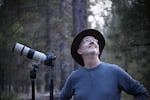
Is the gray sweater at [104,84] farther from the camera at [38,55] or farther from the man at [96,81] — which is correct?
the camera at [38,55]

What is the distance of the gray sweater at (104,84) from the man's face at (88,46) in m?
0.11

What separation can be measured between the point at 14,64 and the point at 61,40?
153 inches

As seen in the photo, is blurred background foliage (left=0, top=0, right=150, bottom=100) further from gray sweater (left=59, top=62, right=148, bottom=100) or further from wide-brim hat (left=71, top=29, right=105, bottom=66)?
gray sweater (left=59, top=62, right=148, bottom=100)

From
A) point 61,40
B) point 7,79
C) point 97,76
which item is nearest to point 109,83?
point 97,76

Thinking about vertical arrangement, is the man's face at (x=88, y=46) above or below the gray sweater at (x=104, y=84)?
above

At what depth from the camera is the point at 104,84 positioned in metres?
2.14

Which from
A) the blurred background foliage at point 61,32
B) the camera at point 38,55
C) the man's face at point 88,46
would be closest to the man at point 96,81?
the man's face at point 88,46

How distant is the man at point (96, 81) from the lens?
2121 millimetres

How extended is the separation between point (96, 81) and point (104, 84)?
0.06 metres

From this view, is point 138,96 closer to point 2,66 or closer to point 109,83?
point 109,83

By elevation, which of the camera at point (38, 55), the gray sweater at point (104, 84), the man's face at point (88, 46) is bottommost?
the gray sweater at point (104, 84)

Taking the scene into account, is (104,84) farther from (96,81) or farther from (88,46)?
(88,46)

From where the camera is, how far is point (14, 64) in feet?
37.3

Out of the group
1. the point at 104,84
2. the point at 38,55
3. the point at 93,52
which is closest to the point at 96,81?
the point at 104,84
